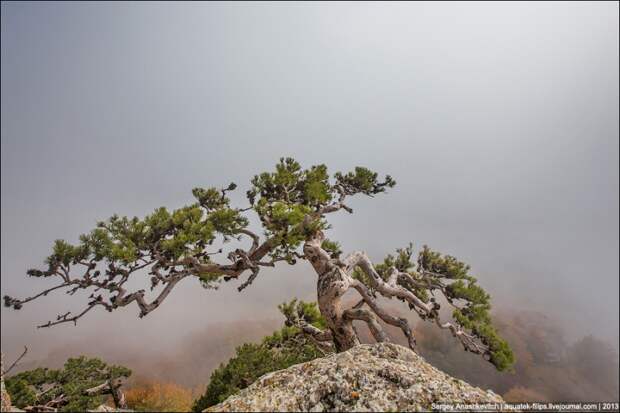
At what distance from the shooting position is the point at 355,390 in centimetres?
405

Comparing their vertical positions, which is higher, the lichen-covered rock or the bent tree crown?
the bent tree crown

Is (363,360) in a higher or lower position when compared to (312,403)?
higher

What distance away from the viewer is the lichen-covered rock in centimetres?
387

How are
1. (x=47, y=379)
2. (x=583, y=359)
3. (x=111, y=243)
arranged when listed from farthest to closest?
(x=583, y=359)
(x=47, y=379)
(x=111, y=243)

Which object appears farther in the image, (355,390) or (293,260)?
(293,260)

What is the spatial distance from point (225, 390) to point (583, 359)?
51472 mm

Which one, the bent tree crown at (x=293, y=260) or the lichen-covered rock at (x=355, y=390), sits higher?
the bent tree crown at (x=293, y=260)

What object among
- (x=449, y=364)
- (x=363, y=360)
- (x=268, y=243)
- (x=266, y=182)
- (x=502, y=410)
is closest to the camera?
(x=502, y=410)

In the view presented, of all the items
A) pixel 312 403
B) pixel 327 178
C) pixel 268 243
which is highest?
pixel 327 178

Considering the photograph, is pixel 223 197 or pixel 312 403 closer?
pixel 312 403

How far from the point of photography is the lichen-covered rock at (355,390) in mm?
3865

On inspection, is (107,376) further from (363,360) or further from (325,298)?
(363,360)

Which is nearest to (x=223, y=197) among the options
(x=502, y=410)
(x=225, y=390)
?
(x=225, y=390)

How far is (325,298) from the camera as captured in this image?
28.6ft
